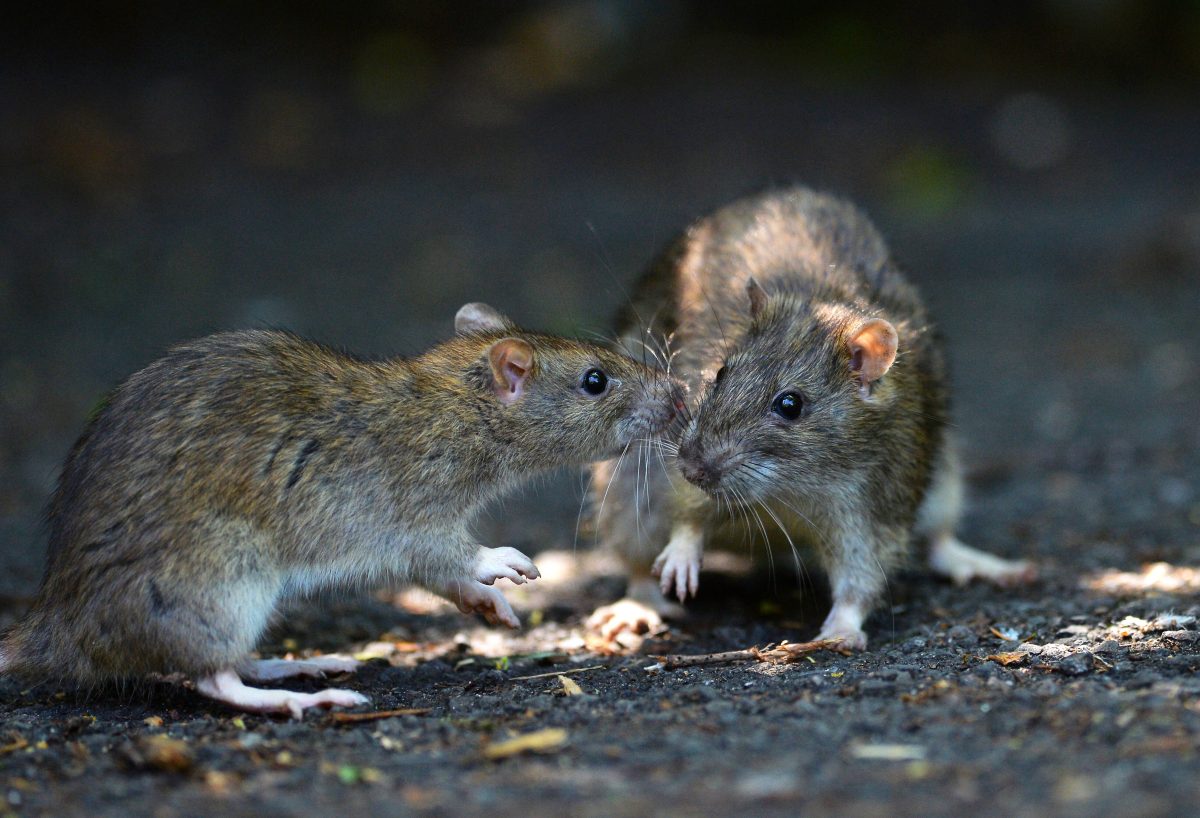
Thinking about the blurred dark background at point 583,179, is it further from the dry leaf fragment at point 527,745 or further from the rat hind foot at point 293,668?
the dry leaf fragment at point 527,745

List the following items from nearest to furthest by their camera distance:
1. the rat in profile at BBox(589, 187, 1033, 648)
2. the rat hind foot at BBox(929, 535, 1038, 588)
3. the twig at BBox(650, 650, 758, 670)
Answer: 1. the twig at BBox(650, 650, 758, 670)
2. the rat in profile at BBox(589, 187, 1033, 648)
3. the rat hind foot at BBox(929, 535, 1038, 588)

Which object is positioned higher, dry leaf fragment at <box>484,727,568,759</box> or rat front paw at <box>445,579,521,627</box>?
rat front paw at <box>445,579,521,627</box>

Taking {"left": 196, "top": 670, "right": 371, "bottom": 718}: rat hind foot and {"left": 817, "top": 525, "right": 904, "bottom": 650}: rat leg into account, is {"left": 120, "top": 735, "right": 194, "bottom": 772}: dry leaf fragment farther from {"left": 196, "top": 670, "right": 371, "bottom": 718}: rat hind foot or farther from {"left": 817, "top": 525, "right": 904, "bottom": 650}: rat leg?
{"left": 817, "top": 525, "right": 904, "bottom": 650}: rat leg

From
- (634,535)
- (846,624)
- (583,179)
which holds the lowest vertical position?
(846,624)

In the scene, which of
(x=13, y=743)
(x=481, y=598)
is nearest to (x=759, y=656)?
(x=481, y=598)

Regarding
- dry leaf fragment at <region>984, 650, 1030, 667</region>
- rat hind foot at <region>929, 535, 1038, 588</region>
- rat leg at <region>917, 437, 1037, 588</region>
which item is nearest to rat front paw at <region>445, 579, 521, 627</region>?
dry leaf fragment at <region>984, 650, 1030, 667</region>

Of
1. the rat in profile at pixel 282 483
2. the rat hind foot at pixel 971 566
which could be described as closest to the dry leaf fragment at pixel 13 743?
the rat in profile at pixel 282 483

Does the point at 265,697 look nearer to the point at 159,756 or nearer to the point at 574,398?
the point at 159,756
